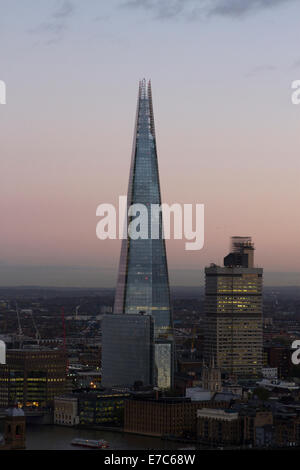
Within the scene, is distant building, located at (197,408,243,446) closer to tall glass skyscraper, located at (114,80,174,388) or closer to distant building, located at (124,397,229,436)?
distant building, located at (124,397,229,436)

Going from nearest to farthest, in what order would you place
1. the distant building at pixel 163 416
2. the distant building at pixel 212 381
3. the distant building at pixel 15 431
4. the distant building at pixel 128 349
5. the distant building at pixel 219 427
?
the distant building at pixel 15 431, the distant building at pixel 219 427, the distant building at pixel 163 416, the distant building at pixel 212 381, the distant building at pixel 128 349

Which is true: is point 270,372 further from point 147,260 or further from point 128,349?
point 128,349

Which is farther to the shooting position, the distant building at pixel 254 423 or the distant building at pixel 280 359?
the distant building at pixel 280 359

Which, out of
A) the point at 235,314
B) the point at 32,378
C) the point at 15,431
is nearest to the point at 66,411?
the point at 32,378

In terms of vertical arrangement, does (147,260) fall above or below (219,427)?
above

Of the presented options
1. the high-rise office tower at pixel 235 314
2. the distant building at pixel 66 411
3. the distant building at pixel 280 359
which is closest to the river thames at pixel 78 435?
the distant building at pixel 66 411

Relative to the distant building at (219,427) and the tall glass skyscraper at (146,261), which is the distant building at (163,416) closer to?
the distant building at (219,427)
